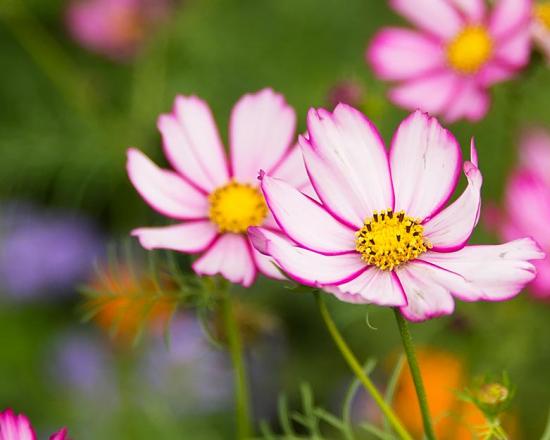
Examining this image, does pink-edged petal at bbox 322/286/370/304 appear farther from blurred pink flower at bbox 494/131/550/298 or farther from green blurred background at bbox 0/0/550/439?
green blurred background at bbox 0/0/550/439

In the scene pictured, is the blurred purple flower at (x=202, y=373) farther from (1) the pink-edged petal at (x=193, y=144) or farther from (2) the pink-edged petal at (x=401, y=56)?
(1) the pink-edged petal at (x=193, y=144)

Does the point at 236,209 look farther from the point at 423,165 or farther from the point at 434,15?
the point at 434,15

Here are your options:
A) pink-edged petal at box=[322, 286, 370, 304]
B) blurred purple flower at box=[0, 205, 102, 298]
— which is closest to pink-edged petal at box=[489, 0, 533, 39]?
pink-edged petal at box=[322, 286, 370, 304]

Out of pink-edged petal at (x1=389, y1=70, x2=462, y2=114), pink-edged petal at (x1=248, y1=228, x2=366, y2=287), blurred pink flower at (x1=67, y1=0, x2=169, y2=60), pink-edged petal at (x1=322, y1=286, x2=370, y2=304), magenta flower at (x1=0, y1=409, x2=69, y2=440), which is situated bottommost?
magenta flower at (x1=0, y1=409, x2=69, y2=440)

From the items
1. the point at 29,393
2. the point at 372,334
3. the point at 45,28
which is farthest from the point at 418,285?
the point at 45,28

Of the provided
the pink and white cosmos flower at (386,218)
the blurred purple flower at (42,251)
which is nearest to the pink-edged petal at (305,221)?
the pink and white cosmos flower at (386,218)

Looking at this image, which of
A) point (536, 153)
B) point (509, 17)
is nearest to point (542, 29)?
point (509, 17)
